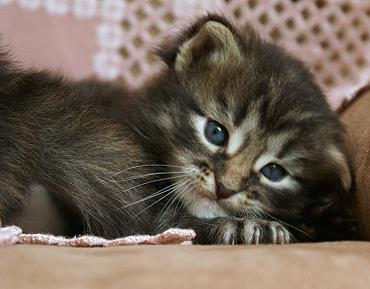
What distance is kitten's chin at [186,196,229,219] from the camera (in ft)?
5.32

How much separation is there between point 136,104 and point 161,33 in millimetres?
905

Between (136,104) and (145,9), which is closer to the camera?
(136,104)

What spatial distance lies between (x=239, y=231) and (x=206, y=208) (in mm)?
143

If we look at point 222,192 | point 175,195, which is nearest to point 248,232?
point 222,192

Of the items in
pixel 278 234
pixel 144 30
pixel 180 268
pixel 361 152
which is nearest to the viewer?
pixel 180 268

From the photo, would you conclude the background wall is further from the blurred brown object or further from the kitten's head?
the kitten's head

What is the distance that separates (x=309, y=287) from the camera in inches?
43.2

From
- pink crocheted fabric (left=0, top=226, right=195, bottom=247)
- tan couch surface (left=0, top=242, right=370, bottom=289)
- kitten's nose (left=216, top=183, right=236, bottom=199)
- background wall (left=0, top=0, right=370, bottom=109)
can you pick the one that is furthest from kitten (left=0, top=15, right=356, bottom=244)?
background wall (left=0, top=0, right=370, bottom=109)

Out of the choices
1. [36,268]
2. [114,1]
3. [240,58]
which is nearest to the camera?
[36,268]

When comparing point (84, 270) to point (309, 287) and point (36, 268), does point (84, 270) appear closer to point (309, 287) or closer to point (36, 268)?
point (36, 268)

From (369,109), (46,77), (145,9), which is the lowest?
(369,109)

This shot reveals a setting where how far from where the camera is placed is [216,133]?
168cm

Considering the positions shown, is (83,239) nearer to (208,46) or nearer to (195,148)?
(195,148)

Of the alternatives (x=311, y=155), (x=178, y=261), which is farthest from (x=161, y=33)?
(x=178, y=261)
